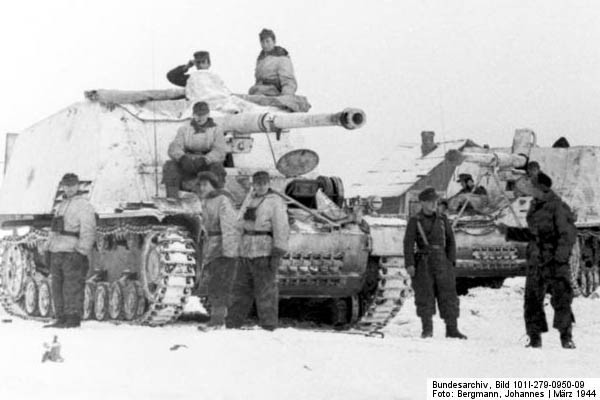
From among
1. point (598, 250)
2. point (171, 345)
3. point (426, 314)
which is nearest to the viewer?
point (171, 345)

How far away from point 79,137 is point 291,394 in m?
8.05

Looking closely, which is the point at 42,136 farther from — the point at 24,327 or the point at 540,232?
the point at 540,232

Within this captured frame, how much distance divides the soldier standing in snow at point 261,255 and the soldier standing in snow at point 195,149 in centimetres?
210

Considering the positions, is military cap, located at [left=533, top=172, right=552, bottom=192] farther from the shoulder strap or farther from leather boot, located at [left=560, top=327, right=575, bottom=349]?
the shoulder strap

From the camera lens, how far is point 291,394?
22.2ft

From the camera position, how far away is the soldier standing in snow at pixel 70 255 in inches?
455

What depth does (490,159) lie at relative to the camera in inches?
738

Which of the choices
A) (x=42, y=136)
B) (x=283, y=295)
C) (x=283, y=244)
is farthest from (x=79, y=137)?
(x=283, y=244)

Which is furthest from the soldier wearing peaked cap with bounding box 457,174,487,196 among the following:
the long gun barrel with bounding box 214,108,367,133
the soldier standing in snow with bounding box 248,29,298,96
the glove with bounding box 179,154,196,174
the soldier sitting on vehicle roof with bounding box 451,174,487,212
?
the glove with bounding box 179,154,196,174

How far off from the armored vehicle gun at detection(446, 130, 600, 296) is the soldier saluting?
5412mm

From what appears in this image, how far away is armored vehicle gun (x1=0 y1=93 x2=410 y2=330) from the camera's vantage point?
1202 centimetres

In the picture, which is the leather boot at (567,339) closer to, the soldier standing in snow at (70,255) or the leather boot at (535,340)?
the leather boot at (535,340)

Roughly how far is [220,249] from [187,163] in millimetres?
2143

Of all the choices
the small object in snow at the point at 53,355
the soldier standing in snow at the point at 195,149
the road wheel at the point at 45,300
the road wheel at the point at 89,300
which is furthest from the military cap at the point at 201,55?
the small object in snow at the point at 53,355
